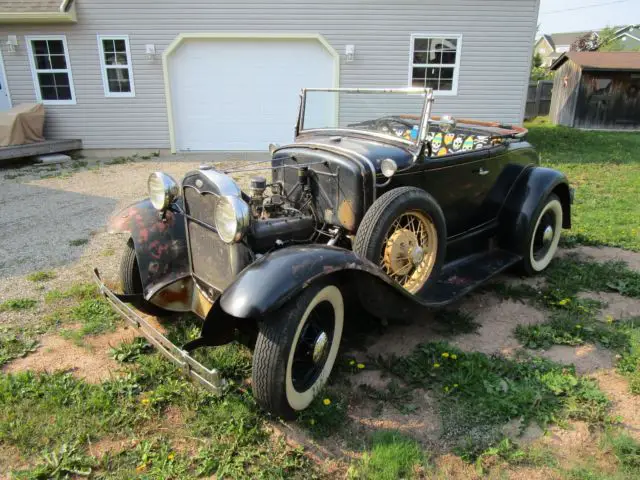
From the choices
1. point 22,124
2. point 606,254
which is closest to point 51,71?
point 22,124

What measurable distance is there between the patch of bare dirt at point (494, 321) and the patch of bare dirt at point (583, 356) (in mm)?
249

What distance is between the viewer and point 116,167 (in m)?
9.95

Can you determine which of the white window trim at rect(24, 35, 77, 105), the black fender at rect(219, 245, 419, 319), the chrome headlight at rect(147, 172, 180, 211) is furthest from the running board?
the white window trim at rect(24, 35, 77, 105)

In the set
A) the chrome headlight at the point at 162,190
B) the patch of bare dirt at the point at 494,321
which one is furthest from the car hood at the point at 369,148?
the patch of bare dirt at the point at 494,321

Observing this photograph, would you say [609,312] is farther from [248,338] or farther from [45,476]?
[45,476]

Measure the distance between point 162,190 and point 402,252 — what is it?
1685mm

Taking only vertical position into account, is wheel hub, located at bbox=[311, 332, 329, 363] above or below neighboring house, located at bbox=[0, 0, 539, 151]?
below

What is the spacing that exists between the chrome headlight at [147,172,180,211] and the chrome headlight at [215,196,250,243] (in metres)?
0.68

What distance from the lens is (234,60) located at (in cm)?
1063

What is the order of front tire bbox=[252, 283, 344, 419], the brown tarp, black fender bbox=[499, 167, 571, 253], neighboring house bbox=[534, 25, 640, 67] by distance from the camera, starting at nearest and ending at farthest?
front tire bbox=[252, 283, 344, 419]
black fender bbox=[499, 167, 571, 253]
the brown tarp
neighboring house bbox=[534, 25, 640, 67]

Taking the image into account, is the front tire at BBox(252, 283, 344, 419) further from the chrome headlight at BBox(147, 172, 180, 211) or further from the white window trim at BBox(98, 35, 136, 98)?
the white window trim at BBox(98, 35, 136, 98)

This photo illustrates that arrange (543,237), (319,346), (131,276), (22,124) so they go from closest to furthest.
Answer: (319,346) < (131,276) < (543,237) < (22,124)

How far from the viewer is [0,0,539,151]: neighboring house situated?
33.7ft

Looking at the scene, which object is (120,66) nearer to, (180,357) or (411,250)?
(411,250)
